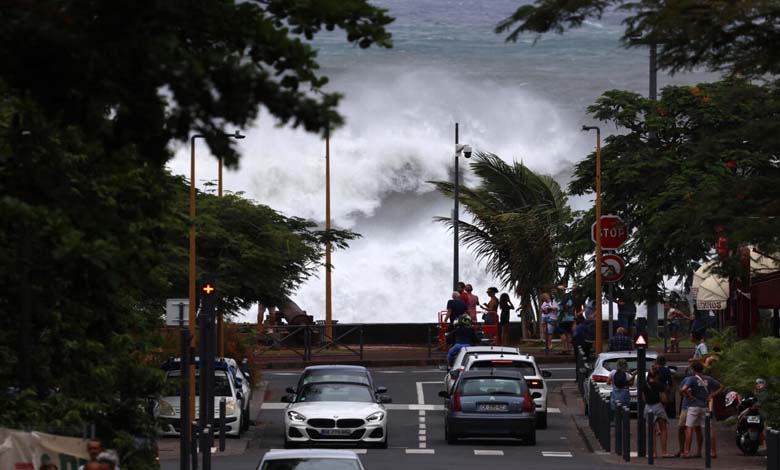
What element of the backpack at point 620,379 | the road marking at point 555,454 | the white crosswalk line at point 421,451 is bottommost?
the road marking at point 555,454

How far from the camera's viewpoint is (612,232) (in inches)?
1697

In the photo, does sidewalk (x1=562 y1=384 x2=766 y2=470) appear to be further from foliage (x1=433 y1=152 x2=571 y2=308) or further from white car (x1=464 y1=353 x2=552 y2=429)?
foliage (x1=433 y1=152 x2=571 y2=308)

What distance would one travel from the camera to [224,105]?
1037 centimetres

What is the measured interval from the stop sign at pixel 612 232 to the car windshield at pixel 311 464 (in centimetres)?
2482

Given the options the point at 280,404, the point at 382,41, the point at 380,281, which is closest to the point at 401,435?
the point at 280,404

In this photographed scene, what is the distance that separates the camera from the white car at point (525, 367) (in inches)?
1309

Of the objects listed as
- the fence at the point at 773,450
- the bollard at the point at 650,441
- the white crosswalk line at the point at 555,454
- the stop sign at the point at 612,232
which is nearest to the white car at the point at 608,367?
the white crosswalk line at the point at 555,454

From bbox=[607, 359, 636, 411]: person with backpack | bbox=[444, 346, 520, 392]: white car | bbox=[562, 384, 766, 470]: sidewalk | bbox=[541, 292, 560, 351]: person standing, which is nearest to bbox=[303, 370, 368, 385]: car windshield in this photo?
bbox=[444, 346, 520, 392]: white car

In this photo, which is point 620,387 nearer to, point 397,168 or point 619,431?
point 619,431

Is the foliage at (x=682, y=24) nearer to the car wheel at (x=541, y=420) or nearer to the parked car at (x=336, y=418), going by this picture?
the parked car at (x=336, y=418)

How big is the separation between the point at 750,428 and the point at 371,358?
20689mm

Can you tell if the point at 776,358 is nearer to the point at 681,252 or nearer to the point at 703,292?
the point at 681,252

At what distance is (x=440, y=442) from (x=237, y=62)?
68.2ft

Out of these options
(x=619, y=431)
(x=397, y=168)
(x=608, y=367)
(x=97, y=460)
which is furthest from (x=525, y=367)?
(x=397, y=168)
